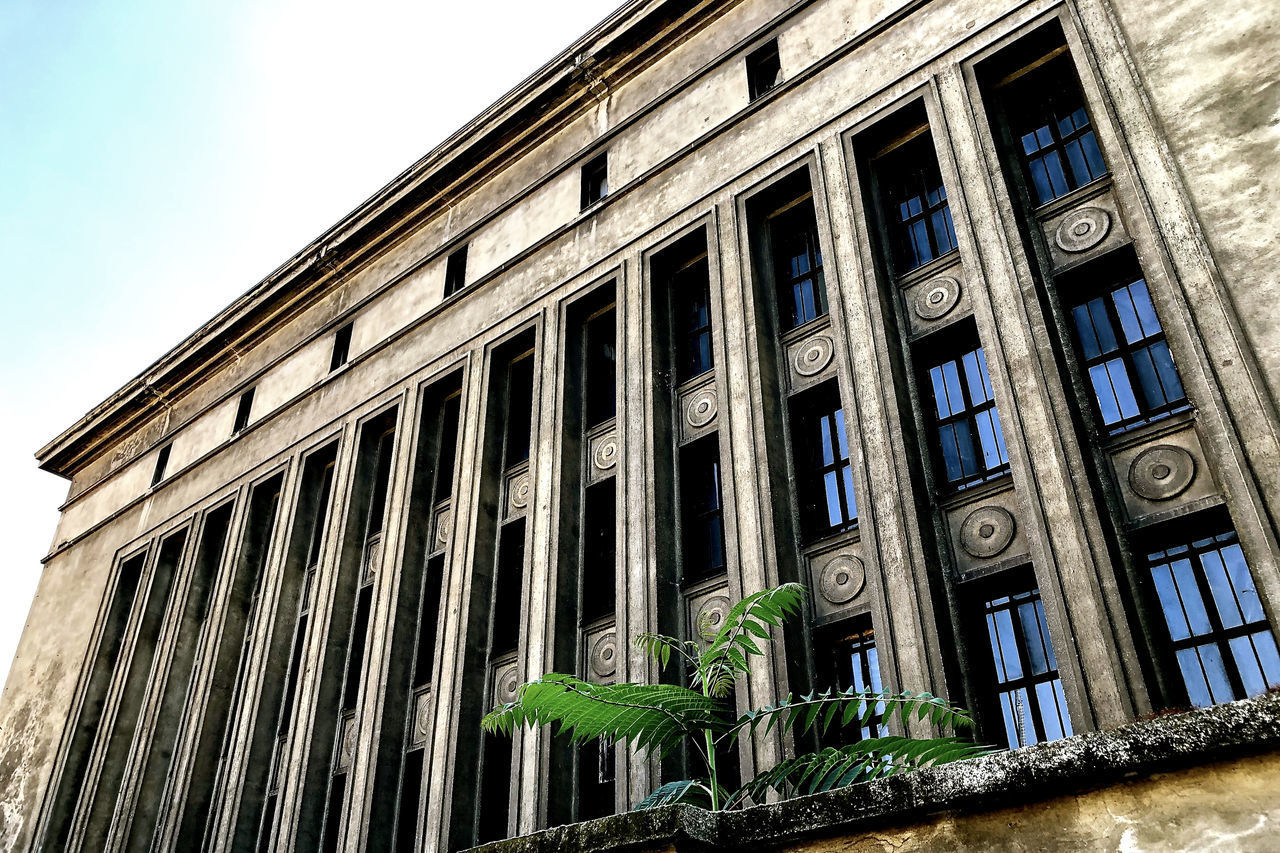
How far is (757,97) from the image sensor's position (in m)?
17.3

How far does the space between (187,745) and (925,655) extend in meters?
15.2

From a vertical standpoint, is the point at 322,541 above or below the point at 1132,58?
below

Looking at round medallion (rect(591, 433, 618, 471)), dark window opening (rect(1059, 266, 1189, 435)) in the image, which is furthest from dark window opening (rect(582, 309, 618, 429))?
dark window opening (rect(1059, 266, 1189, 435))

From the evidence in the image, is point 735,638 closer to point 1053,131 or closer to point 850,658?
point 850,658

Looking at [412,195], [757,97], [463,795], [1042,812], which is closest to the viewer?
[1042,812]

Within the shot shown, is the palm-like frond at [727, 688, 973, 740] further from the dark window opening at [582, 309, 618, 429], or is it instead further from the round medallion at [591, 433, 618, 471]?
the dark window opening at [582, 309, 618, 429]

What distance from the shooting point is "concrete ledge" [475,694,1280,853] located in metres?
3.59

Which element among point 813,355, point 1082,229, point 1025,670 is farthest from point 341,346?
point 1025,670

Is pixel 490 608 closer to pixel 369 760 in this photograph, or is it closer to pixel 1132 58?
pixel 369 760

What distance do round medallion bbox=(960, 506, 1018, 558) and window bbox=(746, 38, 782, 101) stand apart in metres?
8.72

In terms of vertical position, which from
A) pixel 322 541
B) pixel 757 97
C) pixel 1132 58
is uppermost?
pixel 757 97

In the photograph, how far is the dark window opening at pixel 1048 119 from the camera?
1331cm

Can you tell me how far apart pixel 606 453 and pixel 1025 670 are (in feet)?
24.5

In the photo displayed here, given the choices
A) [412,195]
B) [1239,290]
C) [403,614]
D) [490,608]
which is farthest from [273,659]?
[1239,290]
